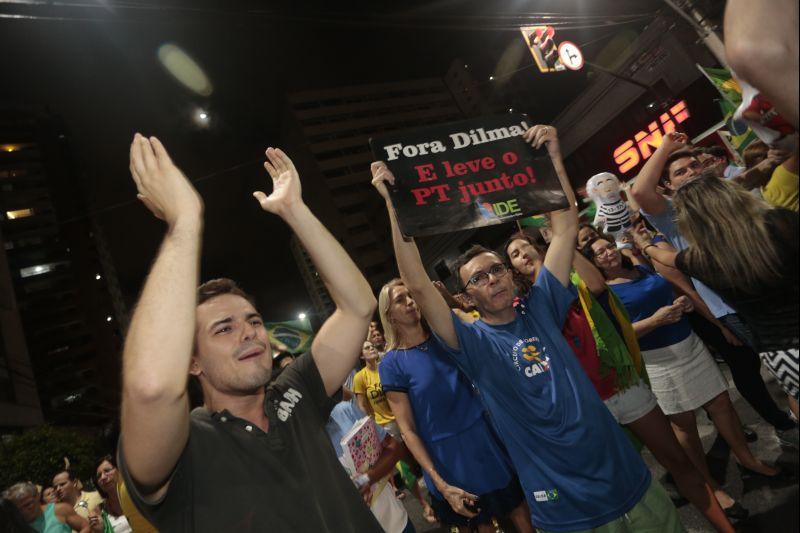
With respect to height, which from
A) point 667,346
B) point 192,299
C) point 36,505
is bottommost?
point 667,346

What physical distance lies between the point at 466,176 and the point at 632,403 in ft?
7.20

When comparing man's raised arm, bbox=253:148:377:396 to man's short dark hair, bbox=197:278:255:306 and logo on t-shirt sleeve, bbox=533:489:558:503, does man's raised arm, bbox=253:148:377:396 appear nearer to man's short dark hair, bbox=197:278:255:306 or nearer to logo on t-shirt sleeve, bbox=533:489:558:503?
man's short dark hair, bbox=197:278:255:306

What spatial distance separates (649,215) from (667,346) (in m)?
1.29

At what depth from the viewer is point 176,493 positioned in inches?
57.7

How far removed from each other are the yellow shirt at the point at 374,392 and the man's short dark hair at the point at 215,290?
12.3 feet

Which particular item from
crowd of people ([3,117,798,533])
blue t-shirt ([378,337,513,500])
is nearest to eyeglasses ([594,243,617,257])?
crowd of people ([3,117,798,533])

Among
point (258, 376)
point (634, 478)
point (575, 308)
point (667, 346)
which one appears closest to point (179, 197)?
point (258, 376)

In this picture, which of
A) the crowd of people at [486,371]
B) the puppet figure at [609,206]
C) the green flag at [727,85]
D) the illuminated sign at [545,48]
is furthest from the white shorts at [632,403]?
the illuminated sign at [545,48]

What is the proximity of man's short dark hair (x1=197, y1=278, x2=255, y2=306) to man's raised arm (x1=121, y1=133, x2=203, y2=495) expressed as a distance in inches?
23.0

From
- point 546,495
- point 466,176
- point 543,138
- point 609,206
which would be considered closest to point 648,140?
point 609,206

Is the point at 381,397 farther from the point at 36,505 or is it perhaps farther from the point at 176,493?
the point at 176,493

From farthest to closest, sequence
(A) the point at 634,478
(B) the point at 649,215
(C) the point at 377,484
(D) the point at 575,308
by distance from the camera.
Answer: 1. (B) the point at 649,215
2. (D) the point at 575,308
3. (C) the point at 377,484
4. (A) the point at 634,478

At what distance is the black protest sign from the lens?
10.2 ft

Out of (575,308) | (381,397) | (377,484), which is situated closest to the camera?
(377,484)
